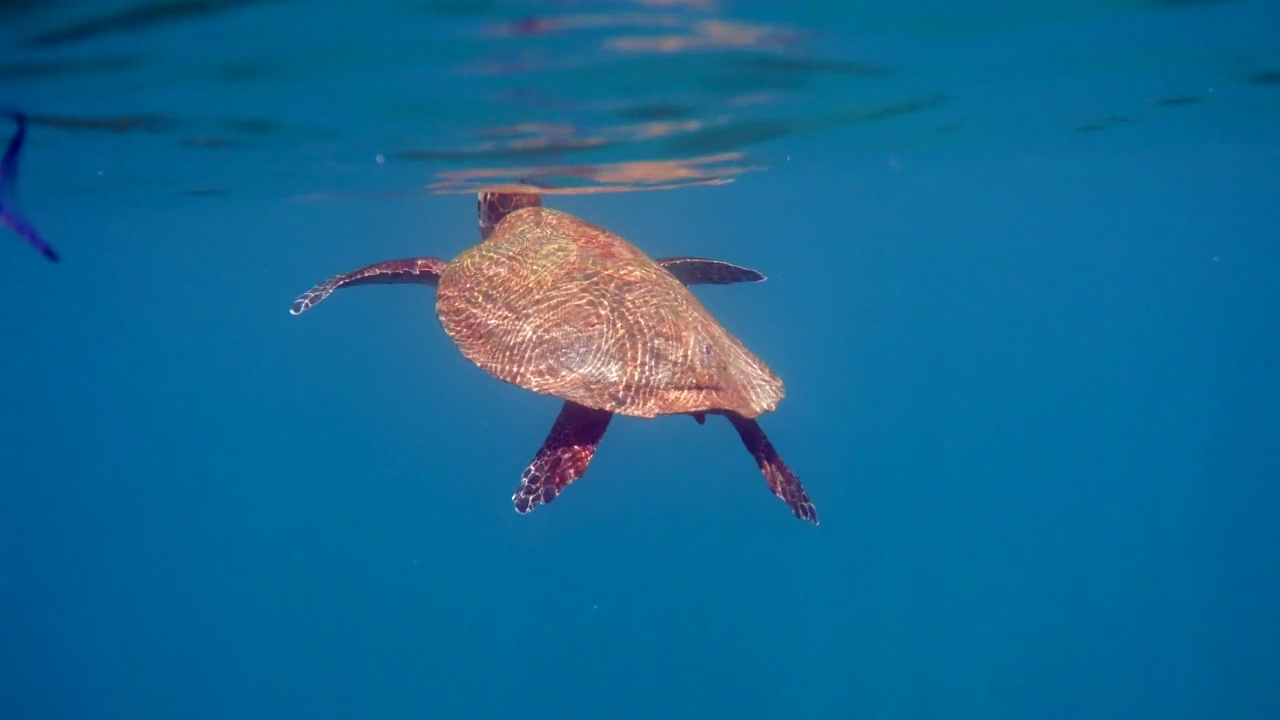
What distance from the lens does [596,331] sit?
296 inches

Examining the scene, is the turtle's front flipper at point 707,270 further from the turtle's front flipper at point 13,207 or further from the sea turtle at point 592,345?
the turtle's front flipper at point 13,207

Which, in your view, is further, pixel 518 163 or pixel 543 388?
pixel 518 163

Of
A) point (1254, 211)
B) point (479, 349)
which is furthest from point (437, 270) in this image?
point (1254, 211)

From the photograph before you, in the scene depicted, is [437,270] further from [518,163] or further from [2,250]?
[2,250]

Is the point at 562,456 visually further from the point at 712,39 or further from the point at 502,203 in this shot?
the point at 502,203

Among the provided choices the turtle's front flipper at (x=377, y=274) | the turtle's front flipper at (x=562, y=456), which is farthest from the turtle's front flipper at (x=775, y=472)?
the turtle's front flipper at (x=377, y=274)

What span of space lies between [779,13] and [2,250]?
2866cm

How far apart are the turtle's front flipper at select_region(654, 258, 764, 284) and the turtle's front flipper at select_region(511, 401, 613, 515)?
3.79 meters

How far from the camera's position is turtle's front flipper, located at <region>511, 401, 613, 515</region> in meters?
6.73

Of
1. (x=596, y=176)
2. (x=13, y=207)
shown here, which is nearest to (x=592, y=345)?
(x=13, y=207)

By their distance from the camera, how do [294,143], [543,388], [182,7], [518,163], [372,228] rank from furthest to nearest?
1. [372,228]
2. [518,163]
3. [294,143]
4. [182,7]
5. [543,388]

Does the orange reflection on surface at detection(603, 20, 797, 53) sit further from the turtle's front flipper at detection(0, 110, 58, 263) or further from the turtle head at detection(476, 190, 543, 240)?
the turtle's front flipper at detection(0, 110, 58, 263)

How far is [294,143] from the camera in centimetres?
1420

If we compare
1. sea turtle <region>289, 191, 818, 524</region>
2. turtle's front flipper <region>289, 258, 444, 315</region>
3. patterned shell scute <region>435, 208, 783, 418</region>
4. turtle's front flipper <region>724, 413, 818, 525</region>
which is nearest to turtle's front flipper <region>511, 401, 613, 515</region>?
sea turtle <region>289, 191, 818, 524</region>
